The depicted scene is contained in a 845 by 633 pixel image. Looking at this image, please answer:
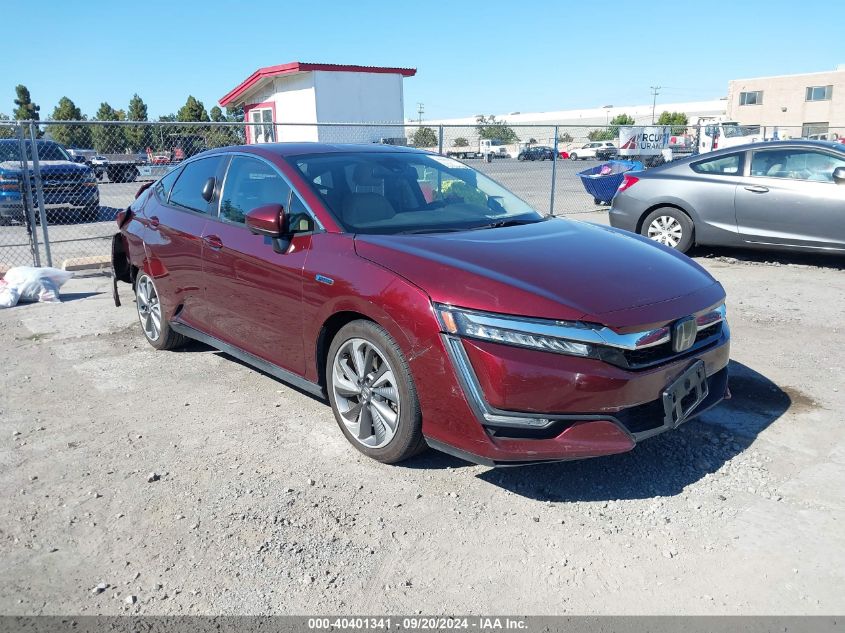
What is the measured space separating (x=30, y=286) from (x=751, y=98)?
72308 millimetres

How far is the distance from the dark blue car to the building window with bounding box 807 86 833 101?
64.9 meters

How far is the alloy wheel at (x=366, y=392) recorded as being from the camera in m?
3.72

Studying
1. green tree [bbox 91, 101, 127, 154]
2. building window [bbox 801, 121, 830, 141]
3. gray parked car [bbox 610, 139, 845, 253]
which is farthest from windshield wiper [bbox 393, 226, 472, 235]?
building window [bbox 801, 121, 830, 141]

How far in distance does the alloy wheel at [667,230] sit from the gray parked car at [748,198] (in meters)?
0.01

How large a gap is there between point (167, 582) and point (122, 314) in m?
5.01

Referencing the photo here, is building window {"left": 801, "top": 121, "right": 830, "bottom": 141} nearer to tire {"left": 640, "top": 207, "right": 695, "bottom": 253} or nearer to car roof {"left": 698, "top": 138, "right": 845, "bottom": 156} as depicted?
car roof {"left": 698, "top": 138, "right": 845, "bottom": 156}

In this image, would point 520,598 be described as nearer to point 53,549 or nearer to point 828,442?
point 53,549

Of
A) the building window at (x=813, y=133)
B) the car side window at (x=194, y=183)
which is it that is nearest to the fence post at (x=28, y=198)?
the car side window at (x=194, y=183)

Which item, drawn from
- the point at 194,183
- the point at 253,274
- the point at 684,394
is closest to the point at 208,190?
the point at 194,183

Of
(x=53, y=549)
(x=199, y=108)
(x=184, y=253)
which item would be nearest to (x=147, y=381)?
(x=184, y=253)

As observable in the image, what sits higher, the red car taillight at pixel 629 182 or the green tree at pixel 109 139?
the green tree at pixel 109 139

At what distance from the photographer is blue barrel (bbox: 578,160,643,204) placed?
15969 mm

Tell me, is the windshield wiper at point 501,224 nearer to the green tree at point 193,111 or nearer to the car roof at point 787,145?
the car roof at point 787,145

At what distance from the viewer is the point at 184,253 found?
5.25 m
